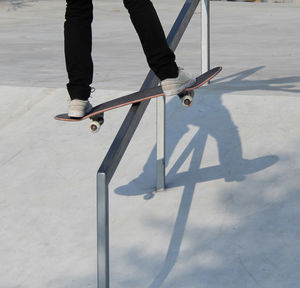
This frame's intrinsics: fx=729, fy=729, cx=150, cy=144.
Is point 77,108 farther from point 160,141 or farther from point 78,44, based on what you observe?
point 160,141

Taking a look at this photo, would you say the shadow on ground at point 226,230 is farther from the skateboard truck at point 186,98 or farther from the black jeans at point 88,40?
the black jeans at point 88,40

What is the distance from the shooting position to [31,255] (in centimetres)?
432

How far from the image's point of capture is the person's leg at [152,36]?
3596mm

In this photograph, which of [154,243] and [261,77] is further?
[261,77]

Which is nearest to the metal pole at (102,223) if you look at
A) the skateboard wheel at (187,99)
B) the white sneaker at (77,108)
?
the white sneaker at (77,108)

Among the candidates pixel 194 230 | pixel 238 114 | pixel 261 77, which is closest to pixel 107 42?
pixel 261 77

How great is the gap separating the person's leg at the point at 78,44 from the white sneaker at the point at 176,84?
1.32 feet

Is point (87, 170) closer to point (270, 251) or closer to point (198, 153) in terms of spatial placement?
point (198, 153)

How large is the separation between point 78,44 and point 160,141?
124 cm

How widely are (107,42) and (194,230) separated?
4.87 meters

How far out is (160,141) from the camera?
188 inches

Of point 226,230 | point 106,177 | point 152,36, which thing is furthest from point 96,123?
point 226,230

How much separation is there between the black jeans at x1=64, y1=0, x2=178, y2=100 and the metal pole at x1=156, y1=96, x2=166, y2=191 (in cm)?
87

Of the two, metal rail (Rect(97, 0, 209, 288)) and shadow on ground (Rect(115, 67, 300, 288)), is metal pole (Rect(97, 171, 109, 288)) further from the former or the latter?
shadow on ground (Rect(115, 67, 300, 288))
